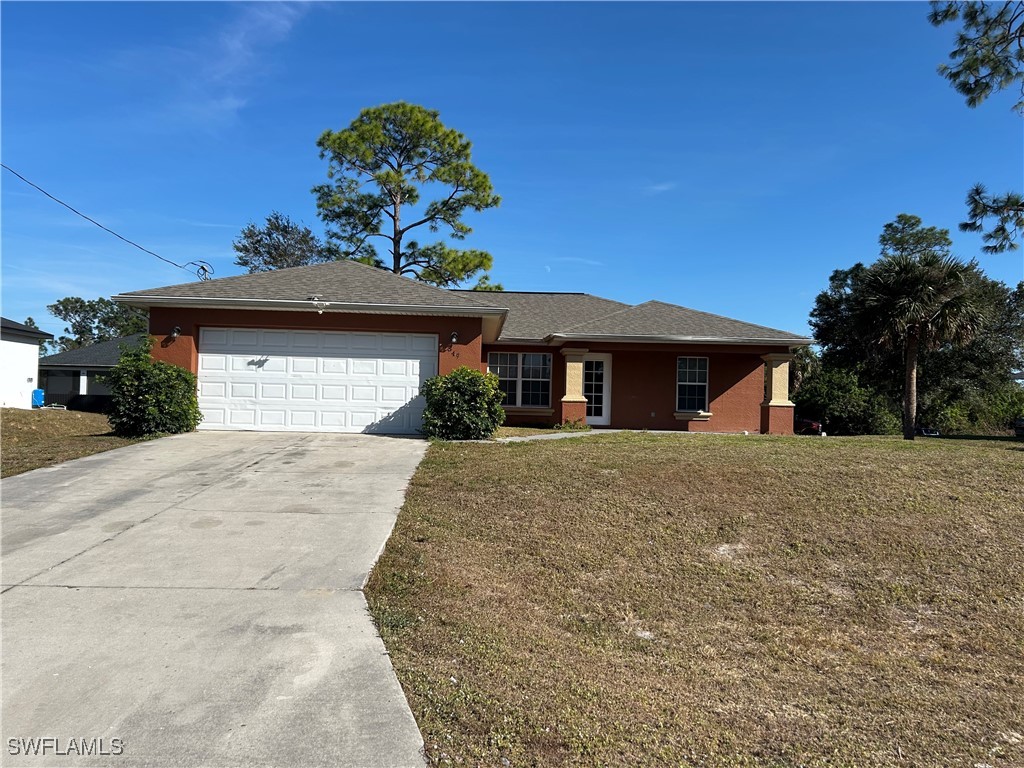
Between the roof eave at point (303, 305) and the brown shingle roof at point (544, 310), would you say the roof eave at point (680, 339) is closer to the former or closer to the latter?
the brown shingle roof at point (544, 310)

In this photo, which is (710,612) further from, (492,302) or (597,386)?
(597,386)

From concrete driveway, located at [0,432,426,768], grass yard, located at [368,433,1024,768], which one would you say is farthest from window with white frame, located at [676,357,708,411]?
concrete driveway, located at [0,432,426,768]

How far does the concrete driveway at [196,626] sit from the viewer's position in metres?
3.01

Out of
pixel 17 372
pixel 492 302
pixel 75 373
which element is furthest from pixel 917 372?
pixel 75 373

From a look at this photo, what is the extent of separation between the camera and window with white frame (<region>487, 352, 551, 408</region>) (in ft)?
63.6

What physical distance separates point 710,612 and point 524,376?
14.4 m

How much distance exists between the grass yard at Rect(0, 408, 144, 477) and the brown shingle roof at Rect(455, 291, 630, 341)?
10191 mm

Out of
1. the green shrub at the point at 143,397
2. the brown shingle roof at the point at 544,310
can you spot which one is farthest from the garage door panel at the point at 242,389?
the brown shingle roof at the point at 544,310

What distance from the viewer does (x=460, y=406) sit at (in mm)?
12414

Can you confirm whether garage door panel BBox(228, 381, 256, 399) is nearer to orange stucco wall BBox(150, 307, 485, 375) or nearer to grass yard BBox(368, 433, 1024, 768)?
orange stucco wall BBox(150, 307, 485, 375)

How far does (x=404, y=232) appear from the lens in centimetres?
3025

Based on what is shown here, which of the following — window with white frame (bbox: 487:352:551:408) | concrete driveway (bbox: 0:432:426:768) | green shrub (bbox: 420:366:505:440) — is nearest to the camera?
concrete driveway (bbox: 0:432:426:768)

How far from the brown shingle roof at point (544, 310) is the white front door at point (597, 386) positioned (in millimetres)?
1525

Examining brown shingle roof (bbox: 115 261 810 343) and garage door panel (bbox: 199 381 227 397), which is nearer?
garage door panel (bbox: 199 381 227 397)
